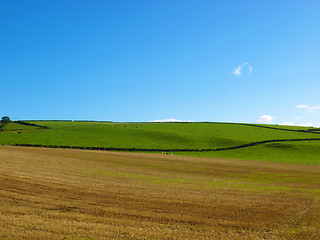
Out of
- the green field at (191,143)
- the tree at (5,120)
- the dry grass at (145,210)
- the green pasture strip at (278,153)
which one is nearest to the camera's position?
the dry grass at (145,210)

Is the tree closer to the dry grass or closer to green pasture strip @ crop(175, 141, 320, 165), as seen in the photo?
green pasture strip @ crop(175, 141, 320, 165)

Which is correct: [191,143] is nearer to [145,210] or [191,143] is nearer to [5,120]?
[145,210]

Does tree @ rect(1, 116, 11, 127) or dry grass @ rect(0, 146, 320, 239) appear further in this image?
tree @ rect(1, 116, 11, 127)

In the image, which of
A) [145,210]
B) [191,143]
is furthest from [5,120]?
[145,210]

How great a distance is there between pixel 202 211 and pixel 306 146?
68.4 metres

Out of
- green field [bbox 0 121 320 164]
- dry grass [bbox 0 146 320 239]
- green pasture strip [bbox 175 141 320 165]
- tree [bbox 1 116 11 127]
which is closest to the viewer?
dry grass [bbox 0 146 320 239]

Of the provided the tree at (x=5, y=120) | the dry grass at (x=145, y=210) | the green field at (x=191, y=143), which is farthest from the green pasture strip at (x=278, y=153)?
the tree at (x=5, y=120)

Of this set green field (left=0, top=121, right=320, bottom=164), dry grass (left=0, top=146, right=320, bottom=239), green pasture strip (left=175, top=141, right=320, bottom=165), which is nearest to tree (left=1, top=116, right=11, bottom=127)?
green field (left=0, top=121, right=320, bottom=164)

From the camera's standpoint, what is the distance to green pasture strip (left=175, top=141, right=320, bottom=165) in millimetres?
60531

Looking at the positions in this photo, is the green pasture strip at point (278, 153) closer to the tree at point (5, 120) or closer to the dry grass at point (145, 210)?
the dry grass at point (145, 210)

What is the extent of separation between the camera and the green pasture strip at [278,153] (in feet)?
199

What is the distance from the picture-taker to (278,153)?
66.7 m

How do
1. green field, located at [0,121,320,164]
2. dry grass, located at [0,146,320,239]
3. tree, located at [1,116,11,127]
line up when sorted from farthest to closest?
tree, located at [1,116,11,127]
green field, located at [0,121,320,164]
dry grass, located at [0,146,320,239]

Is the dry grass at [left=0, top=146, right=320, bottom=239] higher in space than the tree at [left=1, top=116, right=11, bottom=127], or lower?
lower
